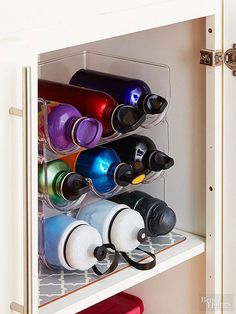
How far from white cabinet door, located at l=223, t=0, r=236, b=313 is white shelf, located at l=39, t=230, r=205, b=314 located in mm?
54

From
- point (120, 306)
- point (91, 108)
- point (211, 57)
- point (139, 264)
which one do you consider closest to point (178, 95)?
point (211, 57)

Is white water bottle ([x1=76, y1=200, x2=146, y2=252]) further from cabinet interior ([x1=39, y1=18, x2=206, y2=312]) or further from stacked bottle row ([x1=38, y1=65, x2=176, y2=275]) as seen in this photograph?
cabinet interior ([x1=39, y1=18, x2=206, y2=312])

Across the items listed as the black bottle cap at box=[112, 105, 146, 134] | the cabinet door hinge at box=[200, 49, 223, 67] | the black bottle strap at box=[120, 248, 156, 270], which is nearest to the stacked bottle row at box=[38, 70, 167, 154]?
the black bottle cap at box=[112, 105, 146, 134]

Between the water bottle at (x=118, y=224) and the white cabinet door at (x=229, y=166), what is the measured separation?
0.58 ft

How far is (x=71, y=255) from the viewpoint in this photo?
1.42m

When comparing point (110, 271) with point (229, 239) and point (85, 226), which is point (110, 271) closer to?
point (85, 226)

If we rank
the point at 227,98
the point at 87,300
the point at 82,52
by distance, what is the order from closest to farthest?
the point at 87,300
the point at 227,98
the point at 82,52

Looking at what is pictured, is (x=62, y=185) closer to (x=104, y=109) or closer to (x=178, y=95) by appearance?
(x=104, y=109)

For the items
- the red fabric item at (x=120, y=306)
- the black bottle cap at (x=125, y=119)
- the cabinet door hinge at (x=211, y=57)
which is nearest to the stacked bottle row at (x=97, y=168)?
the black bottle cap at (x=125, y=119)

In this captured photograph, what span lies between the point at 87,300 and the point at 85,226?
0.12 metres

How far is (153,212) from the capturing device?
1574 mm

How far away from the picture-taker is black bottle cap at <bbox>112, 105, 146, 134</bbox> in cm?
145

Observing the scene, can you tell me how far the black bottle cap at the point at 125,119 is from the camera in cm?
145

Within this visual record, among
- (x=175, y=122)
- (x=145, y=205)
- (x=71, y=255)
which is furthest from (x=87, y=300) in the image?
(x=175, y=122)
